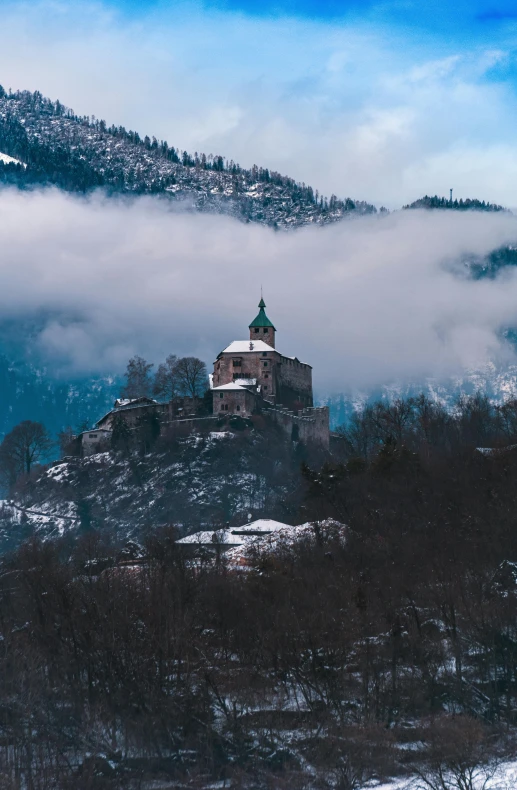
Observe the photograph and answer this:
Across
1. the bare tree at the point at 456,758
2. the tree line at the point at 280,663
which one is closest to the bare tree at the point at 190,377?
the tree line at the point at 280,663

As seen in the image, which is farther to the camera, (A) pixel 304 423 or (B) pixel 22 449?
(B) pixel 22 449

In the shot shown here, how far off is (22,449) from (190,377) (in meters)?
20.6

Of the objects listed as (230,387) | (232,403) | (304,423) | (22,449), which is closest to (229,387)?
(230,387)

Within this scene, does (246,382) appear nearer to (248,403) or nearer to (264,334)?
(248,403)

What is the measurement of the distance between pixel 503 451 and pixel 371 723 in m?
31.3

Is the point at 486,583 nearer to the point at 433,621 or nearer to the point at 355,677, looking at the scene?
the point at 433,621

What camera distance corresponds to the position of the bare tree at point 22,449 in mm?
131250

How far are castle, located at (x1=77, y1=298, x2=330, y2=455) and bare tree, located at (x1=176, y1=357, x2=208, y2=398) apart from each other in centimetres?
194

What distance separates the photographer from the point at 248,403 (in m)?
120

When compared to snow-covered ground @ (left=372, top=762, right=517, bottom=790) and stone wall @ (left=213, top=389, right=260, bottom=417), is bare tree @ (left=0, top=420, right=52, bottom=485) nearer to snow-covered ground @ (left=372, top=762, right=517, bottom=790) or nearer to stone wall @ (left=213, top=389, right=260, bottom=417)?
stone wall @ (left=213, top=389, right=260, bottom=417)

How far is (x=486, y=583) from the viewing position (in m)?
60.4

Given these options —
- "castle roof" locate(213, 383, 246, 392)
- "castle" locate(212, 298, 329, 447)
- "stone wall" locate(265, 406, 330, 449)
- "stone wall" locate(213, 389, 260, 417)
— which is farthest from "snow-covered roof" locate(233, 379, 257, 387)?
"stone wall" locate(213, 389, 260, 417)

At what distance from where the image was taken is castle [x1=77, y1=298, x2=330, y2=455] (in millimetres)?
119312

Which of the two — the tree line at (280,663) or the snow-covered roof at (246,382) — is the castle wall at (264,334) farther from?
the tree line at (280,663)
